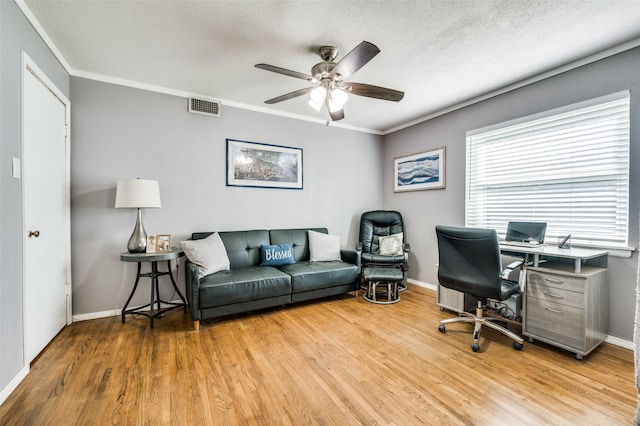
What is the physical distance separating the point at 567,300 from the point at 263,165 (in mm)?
3454

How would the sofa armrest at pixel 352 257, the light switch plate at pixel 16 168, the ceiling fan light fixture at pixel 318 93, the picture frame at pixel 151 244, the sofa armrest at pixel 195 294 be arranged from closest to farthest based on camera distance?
the light switch plate at pixel 16 168 < the ceiling fan light fixture at pixel 318 93 < the sofa armrest at pixel 195 294 < the picture frame at pixel 151 244 < the sofa armrest at pixel 352 257

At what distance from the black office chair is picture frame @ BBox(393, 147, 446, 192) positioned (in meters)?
1.70

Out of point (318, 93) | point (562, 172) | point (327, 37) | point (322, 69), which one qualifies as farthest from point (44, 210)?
point (562, 172)

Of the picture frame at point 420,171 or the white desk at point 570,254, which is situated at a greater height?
the picture frame at point 420,171

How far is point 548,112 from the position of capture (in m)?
2.74

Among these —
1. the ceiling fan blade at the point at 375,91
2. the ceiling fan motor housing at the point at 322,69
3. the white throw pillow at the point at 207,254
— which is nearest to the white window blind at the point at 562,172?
the ceiling fan blade at the point at 375,91

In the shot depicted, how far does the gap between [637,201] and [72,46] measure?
4.93 metres

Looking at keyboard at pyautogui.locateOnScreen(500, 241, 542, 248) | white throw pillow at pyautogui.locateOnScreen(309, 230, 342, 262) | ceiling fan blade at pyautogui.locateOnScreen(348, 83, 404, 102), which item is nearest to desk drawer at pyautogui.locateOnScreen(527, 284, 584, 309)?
keyboard at pyautogui.locateOnScreen(500, 241, 542, 248)

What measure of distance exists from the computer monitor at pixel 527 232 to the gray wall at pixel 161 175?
238cm

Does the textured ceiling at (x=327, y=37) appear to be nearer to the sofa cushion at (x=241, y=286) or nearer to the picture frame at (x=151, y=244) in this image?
the picture frame at (x=151, y=244)

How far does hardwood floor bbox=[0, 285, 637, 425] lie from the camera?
150cm

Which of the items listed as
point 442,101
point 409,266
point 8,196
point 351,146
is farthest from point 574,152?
point 8,196

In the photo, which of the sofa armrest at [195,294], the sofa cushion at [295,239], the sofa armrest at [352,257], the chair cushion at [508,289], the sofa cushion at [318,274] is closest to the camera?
the chair cushion at [508,289]

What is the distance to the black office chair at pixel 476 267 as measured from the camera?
6.98ft
